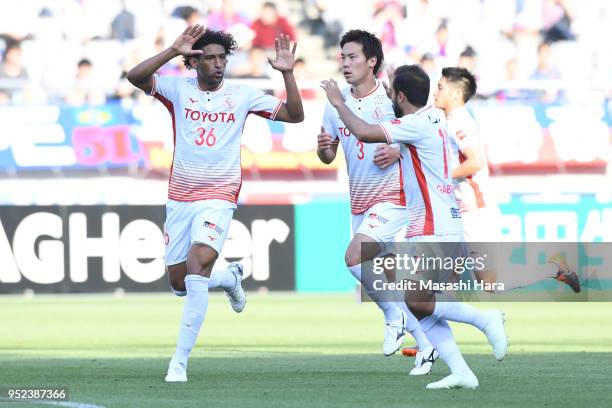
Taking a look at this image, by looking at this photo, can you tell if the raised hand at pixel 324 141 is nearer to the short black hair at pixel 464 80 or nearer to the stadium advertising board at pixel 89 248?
the short black hair at pixel 464 80

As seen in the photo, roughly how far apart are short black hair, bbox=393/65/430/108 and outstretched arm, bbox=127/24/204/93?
4.74 feet

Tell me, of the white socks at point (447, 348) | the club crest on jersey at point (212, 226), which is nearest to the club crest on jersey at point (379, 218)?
the club crest on jersey at point (212, 226)

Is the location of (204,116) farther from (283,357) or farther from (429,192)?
(283,357)

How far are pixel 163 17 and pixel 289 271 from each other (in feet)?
19.2

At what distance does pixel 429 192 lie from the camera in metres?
9.14

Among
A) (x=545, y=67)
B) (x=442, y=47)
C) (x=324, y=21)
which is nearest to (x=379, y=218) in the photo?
(x=442, y=47)

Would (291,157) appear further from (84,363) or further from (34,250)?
(84,363)

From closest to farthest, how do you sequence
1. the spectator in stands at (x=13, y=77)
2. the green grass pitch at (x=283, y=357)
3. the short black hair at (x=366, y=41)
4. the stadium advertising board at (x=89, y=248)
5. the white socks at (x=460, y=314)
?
1. the green grass pitch at (x=283, y=357)
2. the white socks at (x=460, y=314)
3. the short black hair at (x=366, y=41)
4. the stadium advertising board at (x=89, y=248)
5. the spectator in stands at (x=13, y=77)

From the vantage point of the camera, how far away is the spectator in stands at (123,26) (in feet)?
78.7

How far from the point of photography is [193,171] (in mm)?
10242

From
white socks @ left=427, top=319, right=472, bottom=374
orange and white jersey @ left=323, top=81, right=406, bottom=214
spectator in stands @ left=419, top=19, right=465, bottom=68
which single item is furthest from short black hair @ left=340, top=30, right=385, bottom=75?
spectator in stands @ left=419, top=19, right=465, bottom=68

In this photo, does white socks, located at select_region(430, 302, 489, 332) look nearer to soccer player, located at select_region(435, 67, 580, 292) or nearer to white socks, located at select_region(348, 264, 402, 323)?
white socks, located at select_region(348, 264, 402, 323)

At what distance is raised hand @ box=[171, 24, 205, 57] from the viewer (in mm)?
9719

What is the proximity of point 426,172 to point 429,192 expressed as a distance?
134 millimetres
